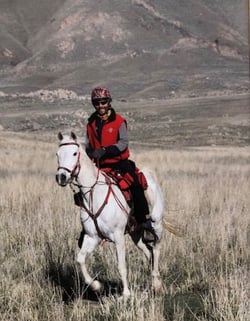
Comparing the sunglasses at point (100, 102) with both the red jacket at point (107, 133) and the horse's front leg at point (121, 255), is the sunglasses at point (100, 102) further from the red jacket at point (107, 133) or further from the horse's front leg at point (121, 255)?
the horse's front leg at point (121, 255)

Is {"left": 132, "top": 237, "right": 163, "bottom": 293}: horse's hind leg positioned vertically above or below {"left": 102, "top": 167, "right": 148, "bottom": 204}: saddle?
below

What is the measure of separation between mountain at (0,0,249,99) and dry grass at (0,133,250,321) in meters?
73.5

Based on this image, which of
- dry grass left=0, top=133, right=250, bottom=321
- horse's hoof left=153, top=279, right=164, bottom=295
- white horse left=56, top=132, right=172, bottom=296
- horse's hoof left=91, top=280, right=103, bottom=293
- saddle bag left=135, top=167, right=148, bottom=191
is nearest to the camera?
dry grass left=0, top=133, right=250, bottom=321

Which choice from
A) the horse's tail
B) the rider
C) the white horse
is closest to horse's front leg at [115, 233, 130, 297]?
the white horse

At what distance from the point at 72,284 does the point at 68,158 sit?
191 centimetres

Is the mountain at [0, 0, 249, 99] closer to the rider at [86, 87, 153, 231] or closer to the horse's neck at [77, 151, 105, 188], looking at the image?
the rider at [86, 87, 153, 231]

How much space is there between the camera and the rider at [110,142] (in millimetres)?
7031

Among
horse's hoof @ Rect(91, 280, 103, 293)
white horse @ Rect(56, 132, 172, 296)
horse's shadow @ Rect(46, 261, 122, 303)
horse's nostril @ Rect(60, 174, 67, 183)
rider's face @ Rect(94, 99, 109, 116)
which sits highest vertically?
rider's face @ Rect(94, 99, 109, 116)

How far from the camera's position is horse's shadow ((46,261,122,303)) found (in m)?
7.29

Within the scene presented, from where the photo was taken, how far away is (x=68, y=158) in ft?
21.1

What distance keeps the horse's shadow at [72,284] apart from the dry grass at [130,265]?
12mm

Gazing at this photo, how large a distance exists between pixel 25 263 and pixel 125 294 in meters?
1.61

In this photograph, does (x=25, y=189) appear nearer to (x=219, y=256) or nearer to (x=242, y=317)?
(x=219, y=256)

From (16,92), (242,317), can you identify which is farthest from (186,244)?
(16,92)
